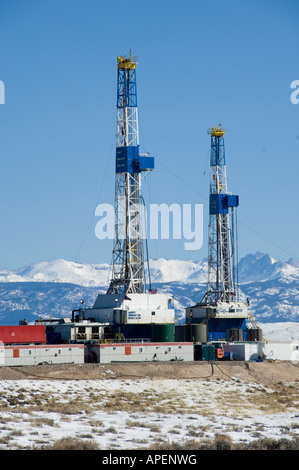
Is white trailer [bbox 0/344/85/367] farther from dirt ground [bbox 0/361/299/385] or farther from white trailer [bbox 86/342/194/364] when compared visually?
dirt ground [bbox 0/361/299/385]

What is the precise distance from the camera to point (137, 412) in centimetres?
4928

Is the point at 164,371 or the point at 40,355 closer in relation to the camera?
the point at 40,355

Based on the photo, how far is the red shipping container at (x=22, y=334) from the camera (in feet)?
227

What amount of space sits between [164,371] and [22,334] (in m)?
13.2

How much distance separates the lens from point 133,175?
288ft

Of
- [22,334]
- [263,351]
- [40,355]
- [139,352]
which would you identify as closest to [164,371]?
[139,352]

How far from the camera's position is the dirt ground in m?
62.8

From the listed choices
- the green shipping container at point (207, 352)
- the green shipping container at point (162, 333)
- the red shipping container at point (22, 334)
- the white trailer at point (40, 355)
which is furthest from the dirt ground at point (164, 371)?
the red shipping container at point (22, 334)

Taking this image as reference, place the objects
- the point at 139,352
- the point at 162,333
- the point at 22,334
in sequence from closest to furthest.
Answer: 1. the point at 22,334
2. the point at 139,352
3. the point at 162,333

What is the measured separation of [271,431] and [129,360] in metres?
29.1

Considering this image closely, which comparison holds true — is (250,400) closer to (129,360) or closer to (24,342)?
(129,360)

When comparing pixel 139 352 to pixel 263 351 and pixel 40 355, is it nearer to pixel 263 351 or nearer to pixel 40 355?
pixel 40 355

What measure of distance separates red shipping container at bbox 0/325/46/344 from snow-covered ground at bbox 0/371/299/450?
9.13 metres

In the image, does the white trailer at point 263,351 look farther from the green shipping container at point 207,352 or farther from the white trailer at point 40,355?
the white trailer at point 40,355
